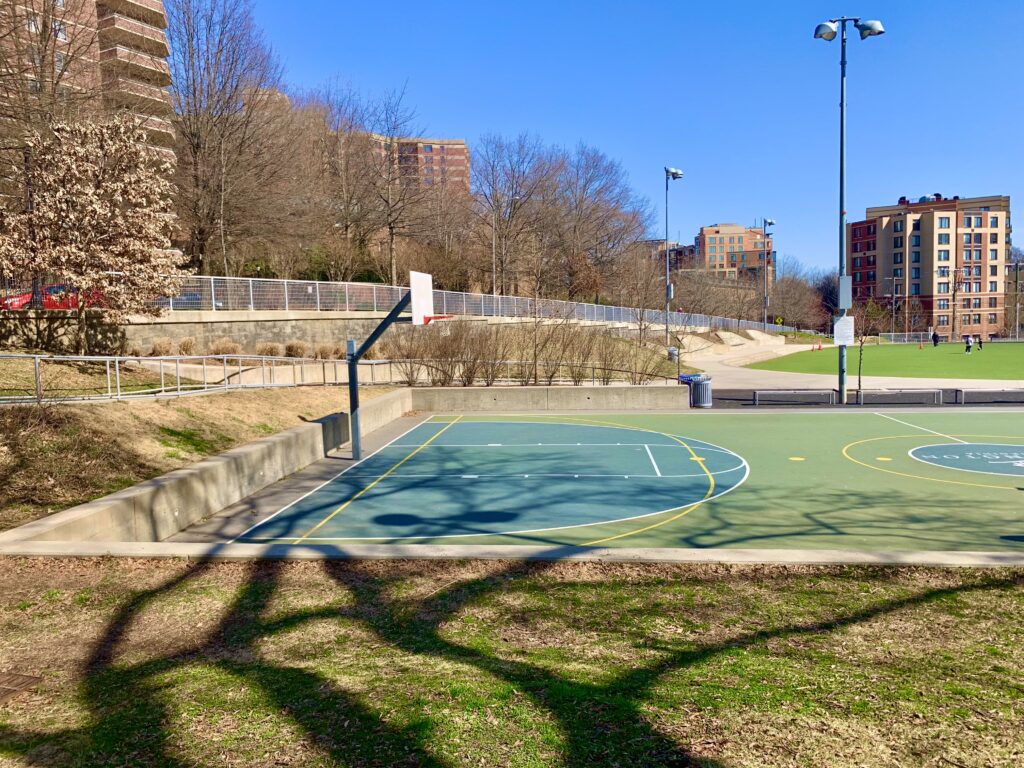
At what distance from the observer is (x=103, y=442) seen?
11477 millimetres

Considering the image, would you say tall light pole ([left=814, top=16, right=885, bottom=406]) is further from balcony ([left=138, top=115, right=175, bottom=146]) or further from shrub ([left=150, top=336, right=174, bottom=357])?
balcony ([left=138, top=115, right=175, bottom=146])

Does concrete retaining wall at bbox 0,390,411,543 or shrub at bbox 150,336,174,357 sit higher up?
shrub at bbox 150,336,174,357

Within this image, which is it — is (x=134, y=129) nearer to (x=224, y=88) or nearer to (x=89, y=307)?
(x=89, y=307)

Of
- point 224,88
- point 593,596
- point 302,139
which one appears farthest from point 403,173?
point 593,596

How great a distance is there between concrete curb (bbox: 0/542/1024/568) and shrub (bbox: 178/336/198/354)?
61.1 ft

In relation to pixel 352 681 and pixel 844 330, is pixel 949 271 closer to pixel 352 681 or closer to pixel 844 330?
pixel 844 330

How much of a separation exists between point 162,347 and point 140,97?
14.3m

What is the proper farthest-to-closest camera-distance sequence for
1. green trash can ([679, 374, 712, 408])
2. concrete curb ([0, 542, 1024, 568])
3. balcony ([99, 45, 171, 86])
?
balcony ([99, 45, 171, 86]) → green trash can ([679, 374, 712, 408]) → concrete curb ([0, 542, 1024, 568])

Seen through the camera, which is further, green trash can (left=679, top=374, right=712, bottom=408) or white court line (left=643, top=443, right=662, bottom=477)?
green trash can (left=679, top=374, right=712, bottom=408)

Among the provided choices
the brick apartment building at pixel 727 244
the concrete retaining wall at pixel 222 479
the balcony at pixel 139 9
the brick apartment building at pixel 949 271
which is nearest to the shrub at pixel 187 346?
the concrete retaining wall at pixel 222 479

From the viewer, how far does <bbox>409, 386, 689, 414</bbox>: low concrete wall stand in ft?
86.1

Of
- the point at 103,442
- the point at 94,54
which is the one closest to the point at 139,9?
the point at 94,54

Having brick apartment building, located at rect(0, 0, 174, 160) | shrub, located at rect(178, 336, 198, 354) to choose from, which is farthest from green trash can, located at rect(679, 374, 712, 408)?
brick apartment building, located at rect(0, 0, 174, 160)

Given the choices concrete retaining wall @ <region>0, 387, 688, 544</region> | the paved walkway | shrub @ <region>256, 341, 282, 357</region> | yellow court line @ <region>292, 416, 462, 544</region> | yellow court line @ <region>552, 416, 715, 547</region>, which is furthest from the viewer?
the paved walkway
